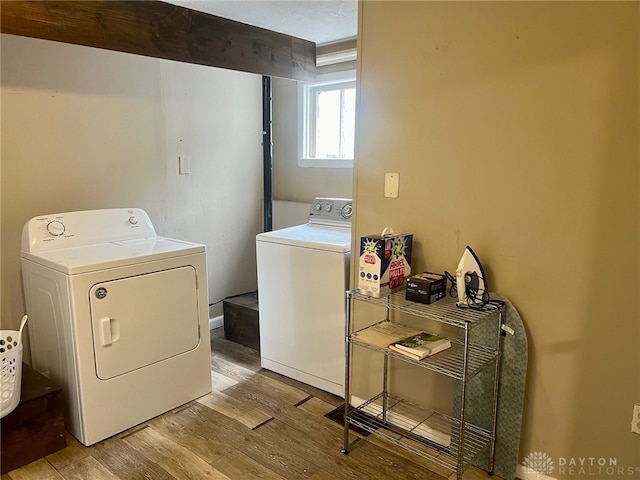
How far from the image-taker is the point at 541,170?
65.4 inches

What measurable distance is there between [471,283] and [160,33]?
1.89 meters

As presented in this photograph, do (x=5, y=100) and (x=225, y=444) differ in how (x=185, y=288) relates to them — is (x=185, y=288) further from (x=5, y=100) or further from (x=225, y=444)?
(x=5, y=100)

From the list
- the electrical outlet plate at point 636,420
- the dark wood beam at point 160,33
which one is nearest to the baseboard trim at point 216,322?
the dark wood beam at point 160,33

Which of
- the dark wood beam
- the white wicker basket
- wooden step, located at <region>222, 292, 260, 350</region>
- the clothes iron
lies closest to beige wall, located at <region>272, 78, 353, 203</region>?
the dark wood beam

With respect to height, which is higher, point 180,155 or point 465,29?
point 465,29

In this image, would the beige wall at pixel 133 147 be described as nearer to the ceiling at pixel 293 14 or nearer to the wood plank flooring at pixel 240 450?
the ceiling at pixel 293 14

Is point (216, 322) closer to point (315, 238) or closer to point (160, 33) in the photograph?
point (315, 238)

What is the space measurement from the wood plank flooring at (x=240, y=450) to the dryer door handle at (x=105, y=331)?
1.55ft

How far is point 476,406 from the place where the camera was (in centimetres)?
190

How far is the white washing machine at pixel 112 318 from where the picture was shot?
6.59 feet

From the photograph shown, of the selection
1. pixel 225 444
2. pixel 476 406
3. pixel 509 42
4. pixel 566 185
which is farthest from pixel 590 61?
pixel 225 444

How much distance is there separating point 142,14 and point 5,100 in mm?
795

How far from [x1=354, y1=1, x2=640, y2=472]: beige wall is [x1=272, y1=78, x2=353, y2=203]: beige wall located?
130 cm

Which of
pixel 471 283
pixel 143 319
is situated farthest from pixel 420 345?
pixel 143 319
